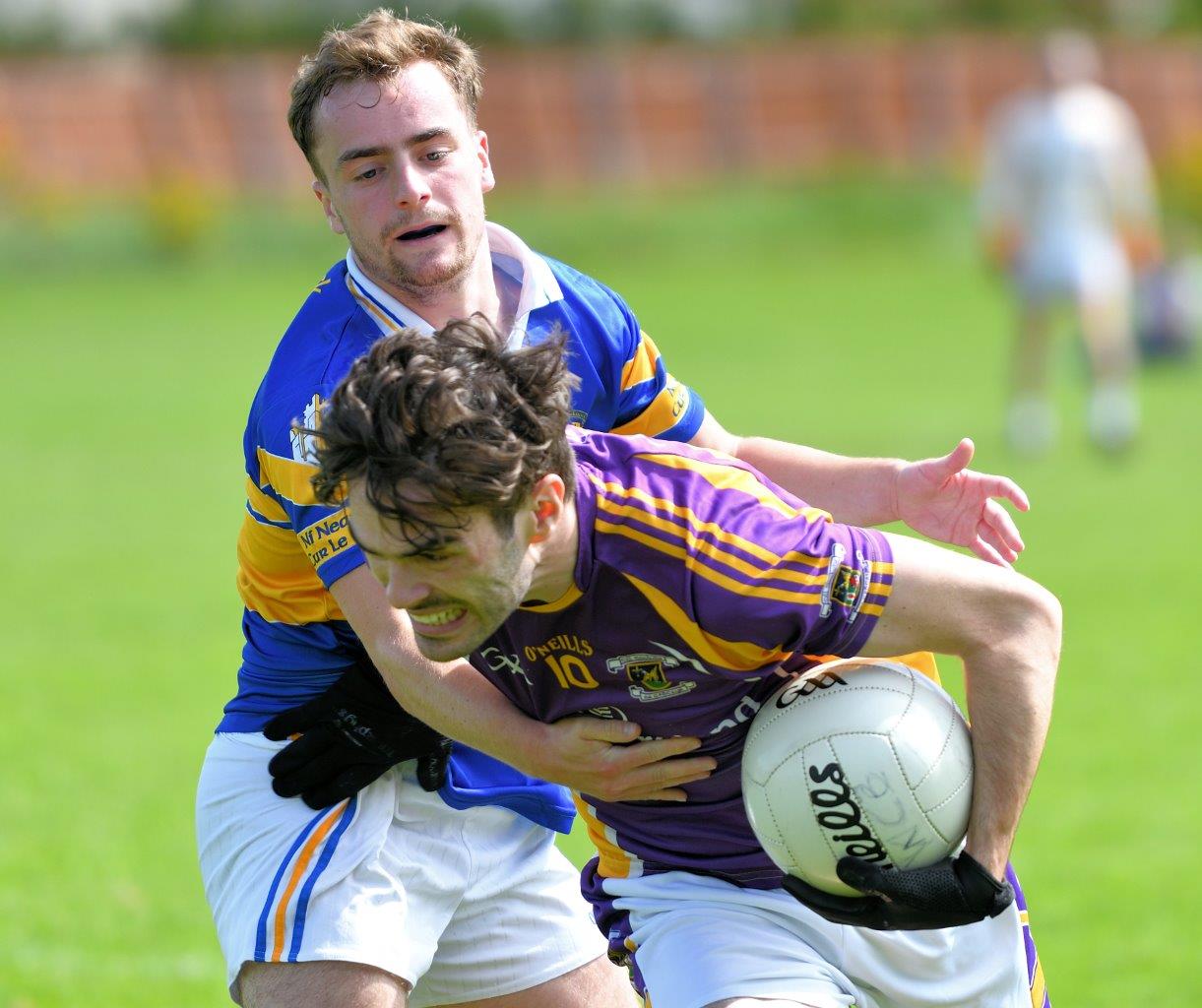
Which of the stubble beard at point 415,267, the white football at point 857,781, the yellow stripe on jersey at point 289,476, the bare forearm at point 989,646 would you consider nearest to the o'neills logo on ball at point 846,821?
the white football at point 857,781

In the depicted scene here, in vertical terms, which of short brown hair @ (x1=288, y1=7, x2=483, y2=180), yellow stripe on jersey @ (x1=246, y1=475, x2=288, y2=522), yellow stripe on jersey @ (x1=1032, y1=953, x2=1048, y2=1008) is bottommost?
yellow stripe on jersey @ (x1=1032, y1=953, x2=1048, y2=1008)

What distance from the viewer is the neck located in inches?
128

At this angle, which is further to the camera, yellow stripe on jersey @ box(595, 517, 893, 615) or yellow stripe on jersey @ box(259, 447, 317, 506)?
yellow stripe on jersey @ box(259, 447, 317, 506)

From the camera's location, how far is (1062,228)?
1535 cm

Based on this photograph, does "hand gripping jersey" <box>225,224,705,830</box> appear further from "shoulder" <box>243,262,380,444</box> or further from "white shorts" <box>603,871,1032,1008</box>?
"white shorts" <box>603,871,1032,1008</box>

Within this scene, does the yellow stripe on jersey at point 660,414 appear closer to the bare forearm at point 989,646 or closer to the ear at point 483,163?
the ear at point 483,163

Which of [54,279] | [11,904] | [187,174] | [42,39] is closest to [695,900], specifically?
[11,904]

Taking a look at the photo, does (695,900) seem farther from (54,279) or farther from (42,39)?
(42,39)

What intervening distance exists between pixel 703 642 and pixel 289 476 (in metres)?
0.93

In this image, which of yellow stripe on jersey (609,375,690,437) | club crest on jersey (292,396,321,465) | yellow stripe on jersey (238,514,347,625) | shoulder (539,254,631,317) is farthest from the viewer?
yellow stripe on jersey (609,375,690,437)

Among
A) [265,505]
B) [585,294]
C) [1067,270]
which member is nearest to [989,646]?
[585,294]

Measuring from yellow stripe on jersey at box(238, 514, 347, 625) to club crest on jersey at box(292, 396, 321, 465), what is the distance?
344 millimetres

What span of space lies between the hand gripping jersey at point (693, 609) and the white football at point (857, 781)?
136mm

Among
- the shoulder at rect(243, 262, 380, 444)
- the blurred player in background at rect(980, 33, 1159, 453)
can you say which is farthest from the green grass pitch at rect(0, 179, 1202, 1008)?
the shoulder at rect(243, 262, 380, 444)
